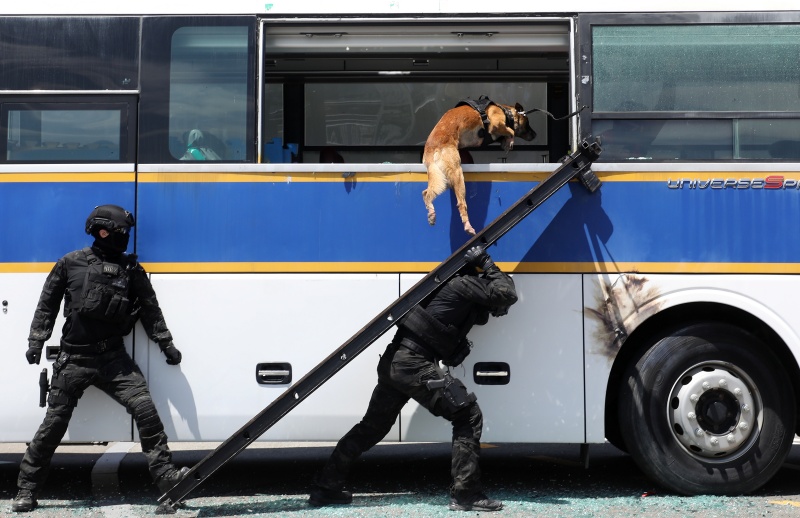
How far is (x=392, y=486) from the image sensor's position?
6941 millimetres

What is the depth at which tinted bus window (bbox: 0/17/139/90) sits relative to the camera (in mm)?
6391

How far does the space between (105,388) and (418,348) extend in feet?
6.51

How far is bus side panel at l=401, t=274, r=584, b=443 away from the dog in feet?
1.92

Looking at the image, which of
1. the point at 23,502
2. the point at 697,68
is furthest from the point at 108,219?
the point at 697,68

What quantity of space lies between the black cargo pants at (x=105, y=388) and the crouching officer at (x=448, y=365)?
120 cm

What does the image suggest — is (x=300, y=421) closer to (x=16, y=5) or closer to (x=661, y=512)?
(x=661, y=512)

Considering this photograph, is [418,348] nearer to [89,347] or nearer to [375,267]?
[375,267]

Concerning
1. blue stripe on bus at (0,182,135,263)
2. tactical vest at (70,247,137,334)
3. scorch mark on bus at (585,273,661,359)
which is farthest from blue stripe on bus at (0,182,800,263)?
tactical vest at (70,247,137,334)

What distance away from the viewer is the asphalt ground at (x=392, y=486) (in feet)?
20.3

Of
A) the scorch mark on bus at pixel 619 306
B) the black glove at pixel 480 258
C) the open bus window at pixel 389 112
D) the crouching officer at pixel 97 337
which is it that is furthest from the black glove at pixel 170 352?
the scorch mark on bus at pixel 619 306

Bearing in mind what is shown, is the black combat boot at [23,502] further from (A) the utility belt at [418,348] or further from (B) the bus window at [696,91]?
(B) the bus window at [696,91]

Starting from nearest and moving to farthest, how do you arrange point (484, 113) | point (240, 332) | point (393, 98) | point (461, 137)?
point (240, 332) → point (461, 137) → point (484, 113) → point (393, 98)

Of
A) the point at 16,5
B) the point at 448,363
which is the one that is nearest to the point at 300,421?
the point at 448,363

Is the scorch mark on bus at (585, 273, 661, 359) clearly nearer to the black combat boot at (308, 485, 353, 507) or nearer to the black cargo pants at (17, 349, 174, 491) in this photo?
the black combat boot at (308, 485, 353, 507)
